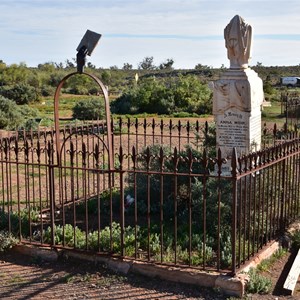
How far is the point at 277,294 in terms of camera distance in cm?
538

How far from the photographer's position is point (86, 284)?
5562 mm

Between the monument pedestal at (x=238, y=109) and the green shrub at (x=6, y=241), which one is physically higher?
the monument pedestal at (x=238, y=109)

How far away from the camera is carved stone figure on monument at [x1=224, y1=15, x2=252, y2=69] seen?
8.38m

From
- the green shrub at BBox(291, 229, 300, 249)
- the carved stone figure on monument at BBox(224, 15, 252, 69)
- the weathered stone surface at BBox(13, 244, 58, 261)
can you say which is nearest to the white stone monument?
the carved stone figure on monument at BBox(224, 15, 252, 69)

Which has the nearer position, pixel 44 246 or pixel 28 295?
pixel 28 295

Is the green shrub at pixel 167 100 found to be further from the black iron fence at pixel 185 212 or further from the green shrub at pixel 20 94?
the black iron fence at pixel 185 212

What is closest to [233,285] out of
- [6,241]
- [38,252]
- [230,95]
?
[38,252]

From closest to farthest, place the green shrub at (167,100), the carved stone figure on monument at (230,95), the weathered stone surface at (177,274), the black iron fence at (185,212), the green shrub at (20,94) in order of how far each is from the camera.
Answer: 1. the weathered stone surface at (177,274)
2. the black iron fence at (185,212)
3. the carved stone figure on monument at (230,95)
4. the green shrub at (167,100)
5. the green shrub at (20,94)

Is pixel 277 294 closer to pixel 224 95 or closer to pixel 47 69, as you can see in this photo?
pixel 224 95

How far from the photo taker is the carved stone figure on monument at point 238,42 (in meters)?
8.38

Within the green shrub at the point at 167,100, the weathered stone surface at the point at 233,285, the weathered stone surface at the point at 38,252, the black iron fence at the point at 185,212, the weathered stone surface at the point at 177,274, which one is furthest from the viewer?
the green shrub at the point at 167,100

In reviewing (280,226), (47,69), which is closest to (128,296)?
(280,226)

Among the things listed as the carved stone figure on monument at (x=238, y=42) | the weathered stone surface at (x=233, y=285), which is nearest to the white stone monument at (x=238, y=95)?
the carved stone figure on monument at (x=238, y=42)

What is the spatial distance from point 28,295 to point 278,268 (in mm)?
2891
